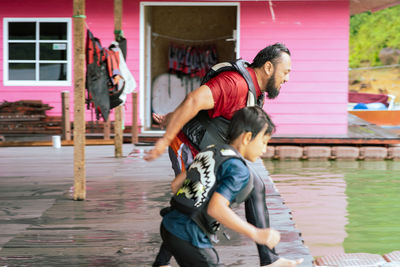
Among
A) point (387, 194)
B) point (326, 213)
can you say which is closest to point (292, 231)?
point (326, 213)

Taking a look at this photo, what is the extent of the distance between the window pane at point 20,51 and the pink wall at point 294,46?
0.20 meters

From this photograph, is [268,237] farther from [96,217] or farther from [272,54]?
[96,217]

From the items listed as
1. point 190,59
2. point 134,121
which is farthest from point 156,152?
point 190,59

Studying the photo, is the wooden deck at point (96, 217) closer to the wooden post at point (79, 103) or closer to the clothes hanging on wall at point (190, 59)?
the wooden post at point (79, 103)

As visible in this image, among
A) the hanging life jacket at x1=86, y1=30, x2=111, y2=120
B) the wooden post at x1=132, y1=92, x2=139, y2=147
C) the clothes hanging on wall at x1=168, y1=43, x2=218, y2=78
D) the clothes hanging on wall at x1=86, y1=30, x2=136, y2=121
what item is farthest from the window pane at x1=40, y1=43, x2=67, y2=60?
the hanging life jacket at x1=86, y1=30, x2=111, y2=120

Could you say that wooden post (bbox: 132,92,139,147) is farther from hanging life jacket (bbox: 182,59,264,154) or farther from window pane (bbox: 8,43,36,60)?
hanging life jacket (bbox: 182,59,264,154)

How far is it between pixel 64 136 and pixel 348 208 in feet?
16.5

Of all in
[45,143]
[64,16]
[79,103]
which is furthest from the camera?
[64,16]

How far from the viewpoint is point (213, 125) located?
3.75 meters

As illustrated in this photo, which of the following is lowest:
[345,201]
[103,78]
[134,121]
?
[345,201]

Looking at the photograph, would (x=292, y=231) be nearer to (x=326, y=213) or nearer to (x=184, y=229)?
(x=184, y=229)

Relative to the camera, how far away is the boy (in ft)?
8.97

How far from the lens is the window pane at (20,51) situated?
12.8 meters

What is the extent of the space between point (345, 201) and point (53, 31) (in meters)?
6.89
